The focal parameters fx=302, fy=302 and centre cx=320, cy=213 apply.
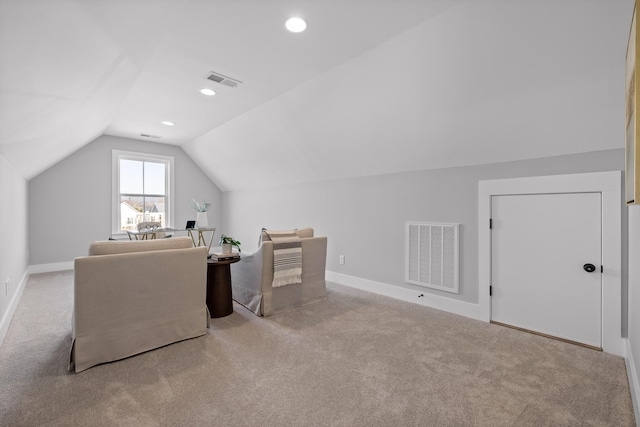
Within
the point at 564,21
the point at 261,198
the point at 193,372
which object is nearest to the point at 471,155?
the point at 564,21

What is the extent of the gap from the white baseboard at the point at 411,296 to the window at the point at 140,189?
14.3 feet

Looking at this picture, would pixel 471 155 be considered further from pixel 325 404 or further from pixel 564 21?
pixel 325 404

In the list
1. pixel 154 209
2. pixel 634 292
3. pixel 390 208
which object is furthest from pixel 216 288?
pixel 154 209

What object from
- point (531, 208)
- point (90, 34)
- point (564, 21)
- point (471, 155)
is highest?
point (564, 21)

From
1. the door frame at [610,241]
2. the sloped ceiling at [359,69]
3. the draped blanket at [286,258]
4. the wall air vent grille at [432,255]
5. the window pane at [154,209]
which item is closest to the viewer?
the sloped ceiling at [359,69]

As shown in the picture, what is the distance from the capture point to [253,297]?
3404mm

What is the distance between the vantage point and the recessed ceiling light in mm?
2285

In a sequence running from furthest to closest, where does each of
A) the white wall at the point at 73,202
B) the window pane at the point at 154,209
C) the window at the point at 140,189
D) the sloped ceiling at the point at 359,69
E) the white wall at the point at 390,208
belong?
the window pane at the point at 154,209, the window at the point at 140,189, the white wall at the point at 73,202, the white wall at the point at 390,208, the sloped ceiling at the point at 359,69

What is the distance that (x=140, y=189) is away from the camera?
660 cm

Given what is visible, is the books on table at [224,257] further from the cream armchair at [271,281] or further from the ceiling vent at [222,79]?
the ceiling vent at [222,79]

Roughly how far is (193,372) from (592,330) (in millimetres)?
3247

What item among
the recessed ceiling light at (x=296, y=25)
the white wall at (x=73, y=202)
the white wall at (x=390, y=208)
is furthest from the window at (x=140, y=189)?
the recessed ceiling light at (x=296, y=25)

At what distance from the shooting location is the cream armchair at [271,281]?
3.27 metres

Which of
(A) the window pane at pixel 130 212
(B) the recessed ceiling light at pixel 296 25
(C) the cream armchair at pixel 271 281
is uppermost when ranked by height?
(B) the recessed ceiling light at pixel 296 25
